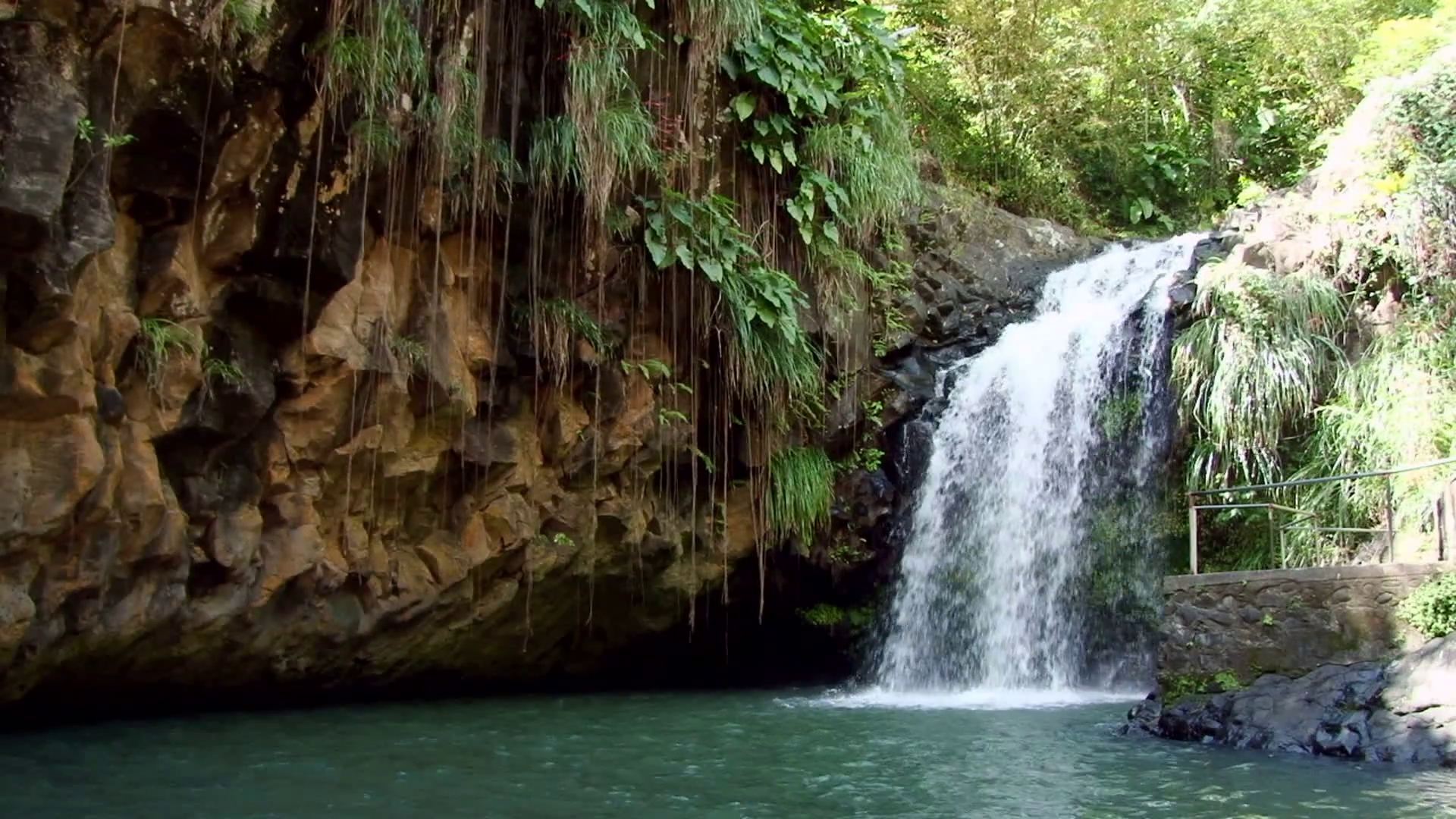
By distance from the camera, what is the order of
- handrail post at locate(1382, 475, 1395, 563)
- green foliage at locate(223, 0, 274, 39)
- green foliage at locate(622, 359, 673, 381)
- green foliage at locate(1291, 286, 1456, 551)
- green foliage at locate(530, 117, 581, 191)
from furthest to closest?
green foliage at locate(622, 359, 673, 381) < green foliage at locate(1291, 286, 1456, 551) < green foliage at locate(530, 117, 581, 191) < handrail post at locate(1382, 475, 1395, 563) < green foliage at locate(223, 0, 274, 39)

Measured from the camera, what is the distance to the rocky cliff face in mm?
7223

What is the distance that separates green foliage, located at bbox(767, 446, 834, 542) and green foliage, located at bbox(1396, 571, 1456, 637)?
5.40m

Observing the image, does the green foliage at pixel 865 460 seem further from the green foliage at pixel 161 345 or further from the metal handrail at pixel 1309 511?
the green foliage at pixel 161 345

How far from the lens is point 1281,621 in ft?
29.6

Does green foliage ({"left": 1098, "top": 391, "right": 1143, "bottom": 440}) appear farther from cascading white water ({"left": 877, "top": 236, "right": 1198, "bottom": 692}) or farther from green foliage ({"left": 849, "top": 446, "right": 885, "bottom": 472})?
green foliage ({"left": 849, "top": 446, "right": 885, "bottom": 472})

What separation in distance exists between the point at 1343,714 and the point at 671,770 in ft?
14.2

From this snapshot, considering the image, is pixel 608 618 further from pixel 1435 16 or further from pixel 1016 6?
pixel 1016 6

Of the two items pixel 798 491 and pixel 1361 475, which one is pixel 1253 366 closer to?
pixel 1361 475

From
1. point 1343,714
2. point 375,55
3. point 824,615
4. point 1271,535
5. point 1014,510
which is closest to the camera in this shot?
point 1343,714

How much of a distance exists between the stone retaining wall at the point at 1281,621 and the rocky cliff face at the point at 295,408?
14.1 feet

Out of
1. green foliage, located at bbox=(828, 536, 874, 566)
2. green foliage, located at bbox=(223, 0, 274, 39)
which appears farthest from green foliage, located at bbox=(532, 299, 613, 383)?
green foliage, located at bbox=(828, 536, 874, 566)

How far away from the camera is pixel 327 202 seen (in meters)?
8.62

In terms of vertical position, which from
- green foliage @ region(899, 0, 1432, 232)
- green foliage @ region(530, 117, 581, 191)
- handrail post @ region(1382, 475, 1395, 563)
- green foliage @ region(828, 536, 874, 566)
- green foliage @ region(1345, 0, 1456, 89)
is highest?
green foliage @ region(899, 0, 1432, 232)

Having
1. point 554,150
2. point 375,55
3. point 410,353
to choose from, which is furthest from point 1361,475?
point 375,55
